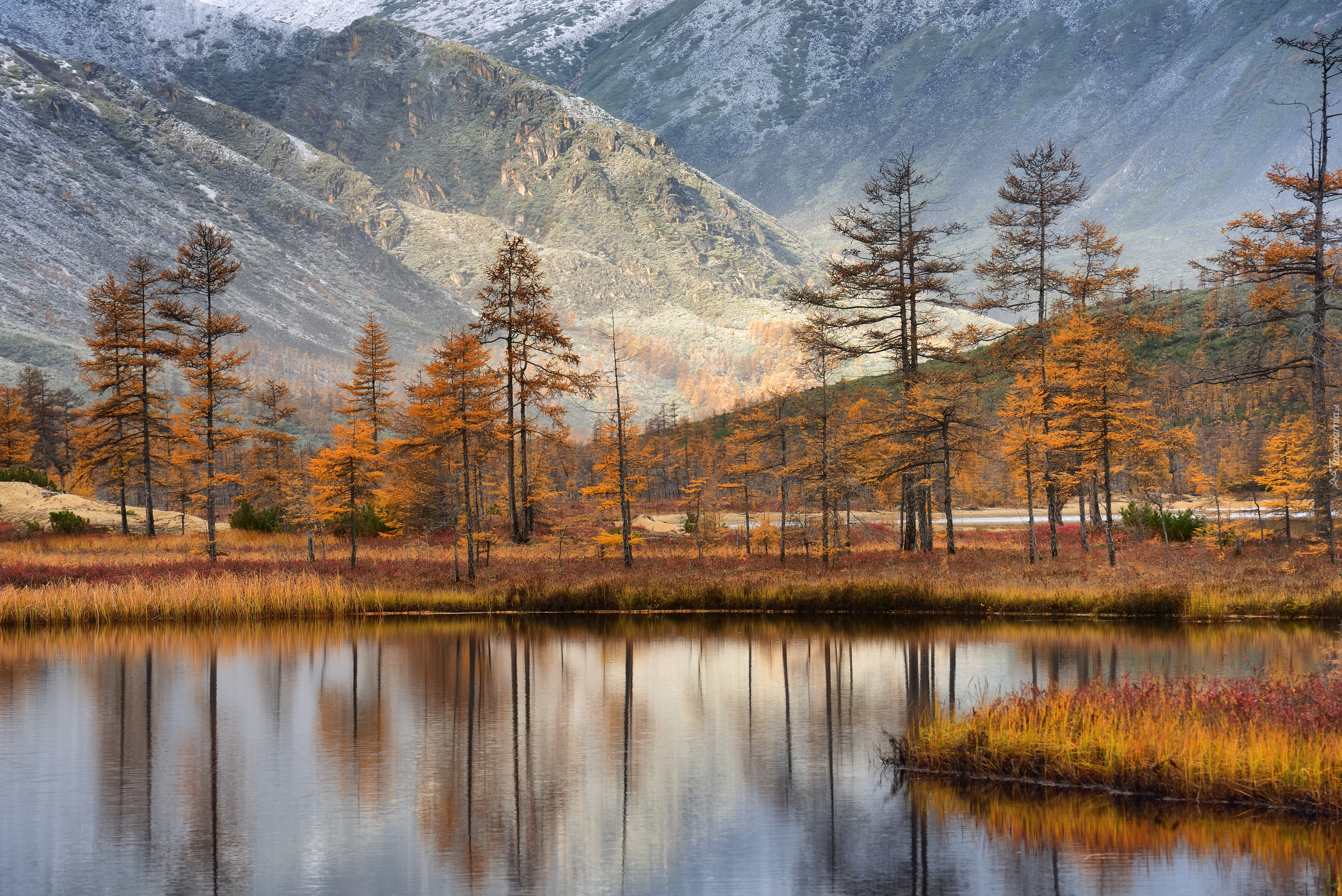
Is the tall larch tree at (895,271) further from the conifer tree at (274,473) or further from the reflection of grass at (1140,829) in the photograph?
the reflection of grass at (1140,829)

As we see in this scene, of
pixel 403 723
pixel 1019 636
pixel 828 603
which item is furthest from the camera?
pixel 828 603

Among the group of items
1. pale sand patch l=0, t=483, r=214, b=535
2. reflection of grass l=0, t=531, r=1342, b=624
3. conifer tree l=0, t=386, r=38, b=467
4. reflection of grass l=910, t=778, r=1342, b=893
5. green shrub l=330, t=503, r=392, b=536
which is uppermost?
conifer tree l=0, t=386, r=38, b=467

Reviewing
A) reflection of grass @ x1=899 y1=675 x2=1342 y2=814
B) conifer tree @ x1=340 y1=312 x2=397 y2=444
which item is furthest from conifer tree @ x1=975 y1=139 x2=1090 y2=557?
conifer tree @ x1=340 y1=312 x2=397 y2=444

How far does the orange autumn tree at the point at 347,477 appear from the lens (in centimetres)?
4294

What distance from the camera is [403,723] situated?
20.3 metres

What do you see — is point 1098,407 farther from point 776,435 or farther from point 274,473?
point 274,473

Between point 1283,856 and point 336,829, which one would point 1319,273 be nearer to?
point 1283,856

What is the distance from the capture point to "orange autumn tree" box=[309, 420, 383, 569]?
4294cm

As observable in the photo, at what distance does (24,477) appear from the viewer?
61594 millimetres

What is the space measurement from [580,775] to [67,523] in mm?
45544

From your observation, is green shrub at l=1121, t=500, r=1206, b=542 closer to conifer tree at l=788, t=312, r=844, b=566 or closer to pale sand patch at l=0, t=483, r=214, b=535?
conifer tree at l=788, t=312, r=844, b=566

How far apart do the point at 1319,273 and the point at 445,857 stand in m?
34.1

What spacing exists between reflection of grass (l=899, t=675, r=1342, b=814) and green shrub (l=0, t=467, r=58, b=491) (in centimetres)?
5855

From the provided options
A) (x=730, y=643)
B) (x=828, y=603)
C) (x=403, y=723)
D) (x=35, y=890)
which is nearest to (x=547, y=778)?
(x=403, y=723)
